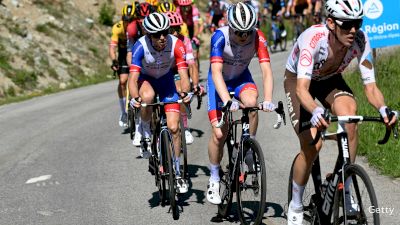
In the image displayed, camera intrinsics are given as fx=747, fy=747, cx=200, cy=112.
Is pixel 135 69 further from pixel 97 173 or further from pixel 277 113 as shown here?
pixel 277 113

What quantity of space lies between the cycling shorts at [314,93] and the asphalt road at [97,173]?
1.08 metres

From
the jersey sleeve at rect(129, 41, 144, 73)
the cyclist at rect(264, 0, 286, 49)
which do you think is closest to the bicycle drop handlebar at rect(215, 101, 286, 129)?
the jersey sleeve at rect(129, 41, 144, 73)

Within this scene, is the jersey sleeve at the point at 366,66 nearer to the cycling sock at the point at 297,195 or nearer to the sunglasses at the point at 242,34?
the cycling sock at the point at 297,195

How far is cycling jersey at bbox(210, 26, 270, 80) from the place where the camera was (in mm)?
7684

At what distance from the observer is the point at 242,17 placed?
7.26 meters

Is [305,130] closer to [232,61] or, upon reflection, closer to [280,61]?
[232,61]

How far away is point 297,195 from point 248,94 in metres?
1.63

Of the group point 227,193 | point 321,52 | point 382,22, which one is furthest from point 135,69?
point 382,22

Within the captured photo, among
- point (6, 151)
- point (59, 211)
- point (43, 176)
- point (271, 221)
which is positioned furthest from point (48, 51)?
point (271, 221)

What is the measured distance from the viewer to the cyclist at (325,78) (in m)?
5.77

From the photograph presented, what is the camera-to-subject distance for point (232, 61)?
7.92 meters

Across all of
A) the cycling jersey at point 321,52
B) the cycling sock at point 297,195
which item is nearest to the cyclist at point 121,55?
the cycling sock at point 297,195

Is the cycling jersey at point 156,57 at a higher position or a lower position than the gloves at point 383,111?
higher

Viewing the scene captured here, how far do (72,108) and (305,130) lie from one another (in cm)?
1147
